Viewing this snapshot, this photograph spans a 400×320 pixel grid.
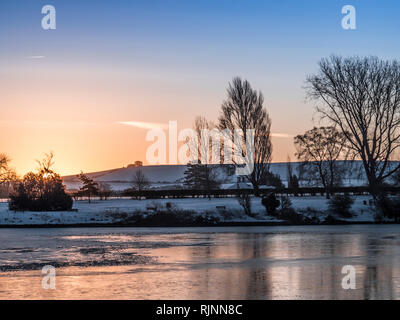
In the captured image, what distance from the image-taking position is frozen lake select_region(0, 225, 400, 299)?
15539mm

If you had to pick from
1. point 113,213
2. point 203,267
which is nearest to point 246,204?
point 113,213

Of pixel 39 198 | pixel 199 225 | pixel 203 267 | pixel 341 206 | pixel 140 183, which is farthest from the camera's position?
pixel 140 183

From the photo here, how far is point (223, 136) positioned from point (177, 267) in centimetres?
4506

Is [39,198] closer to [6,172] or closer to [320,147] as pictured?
[320,147]

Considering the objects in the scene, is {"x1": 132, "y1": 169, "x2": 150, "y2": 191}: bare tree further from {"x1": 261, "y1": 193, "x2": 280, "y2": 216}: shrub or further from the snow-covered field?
{"x1": 261, "y1": 193, "x2": 280, "y2": 216}: shrub

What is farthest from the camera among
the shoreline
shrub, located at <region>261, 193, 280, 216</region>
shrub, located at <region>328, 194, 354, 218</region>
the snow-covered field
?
shrub, located at <region>261, 193, 280, 216</region>

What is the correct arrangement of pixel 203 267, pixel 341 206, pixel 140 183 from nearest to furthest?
pixel 203 267, pixel 341 206, pixel 140 183

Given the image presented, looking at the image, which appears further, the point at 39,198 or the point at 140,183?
the point at 140,183

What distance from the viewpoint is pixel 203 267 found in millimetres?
20562

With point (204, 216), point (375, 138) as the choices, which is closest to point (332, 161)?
point (375, 138)

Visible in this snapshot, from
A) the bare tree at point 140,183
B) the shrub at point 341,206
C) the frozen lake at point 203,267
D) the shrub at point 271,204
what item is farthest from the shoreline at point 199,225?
the bare tree at point 140,183

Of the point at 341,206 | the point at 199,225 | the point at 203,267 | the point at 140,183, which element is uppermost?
the point at 140,183

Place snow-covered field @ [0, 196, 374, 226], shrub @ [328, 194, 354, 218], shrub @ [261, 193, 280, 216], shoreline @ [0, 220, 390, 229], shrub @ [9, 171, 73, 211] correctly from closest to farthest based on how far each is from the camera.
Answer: shoreline @ [0, 220, 390, 229], snow-covered field @ [0, 196, 374, 226], shrub @ [328, 194, 354, 218], shrub @ [261, 193, 280, 216], shrub @ [9, 171, 73, 211]

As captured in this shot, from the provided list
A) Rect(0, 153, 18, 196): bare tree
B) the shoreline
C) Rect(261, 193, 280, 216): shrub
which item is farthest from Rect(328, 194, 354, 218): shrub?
Rect(0, 153, 18, 196): bare tree
